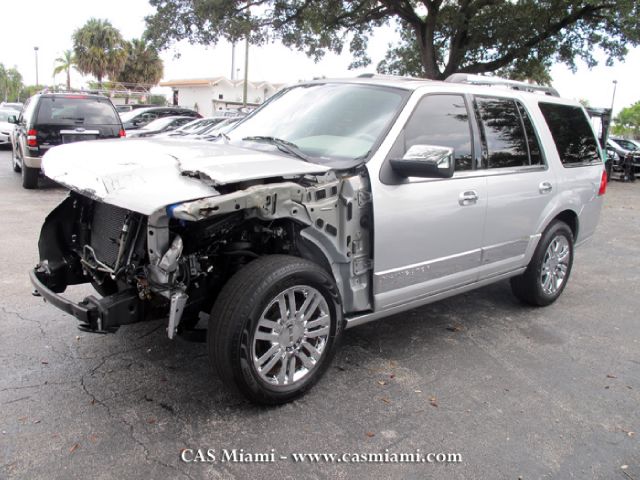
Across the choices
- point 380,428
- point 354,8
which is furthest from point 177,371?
point 354,8

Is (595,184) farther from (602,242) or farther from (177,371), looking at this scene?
(177,371)

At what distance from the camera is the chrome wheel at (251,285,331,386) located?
3.06 meters

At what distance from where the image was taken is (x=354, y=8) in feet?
58.8

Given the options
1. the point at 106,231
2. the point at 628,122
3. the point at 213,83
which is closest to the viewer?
the point at 106,231

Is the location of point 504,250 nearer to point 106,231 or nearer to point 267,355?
point 267,355

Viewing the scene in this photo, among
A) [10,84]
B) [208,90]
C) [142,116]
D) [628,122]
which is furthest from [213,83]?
[10,84]

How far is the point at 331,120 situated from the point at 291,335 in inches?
62.1

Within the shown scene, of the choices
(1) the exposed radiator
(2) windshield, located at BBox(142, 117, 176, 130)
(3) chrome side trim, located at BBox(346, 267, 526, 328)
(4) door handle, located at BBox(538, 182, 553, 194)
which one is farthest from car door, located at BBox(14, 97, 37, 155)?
(4) door handle, located at BBox(538, 182, 553, 194)

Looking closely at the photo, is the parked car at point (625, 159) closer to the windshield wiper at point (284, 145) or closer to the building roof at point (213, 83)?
the windshield wiper at point (284, 145)

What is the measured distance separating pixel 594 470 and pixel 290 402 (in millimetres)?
1645

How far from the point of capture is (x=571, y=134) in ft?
17.0

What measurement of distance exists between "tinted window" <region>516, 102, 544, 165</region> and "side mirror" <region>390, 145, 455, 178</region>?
1.55 metres

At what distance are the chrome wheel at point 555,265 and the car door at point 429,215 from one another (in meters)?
1.13

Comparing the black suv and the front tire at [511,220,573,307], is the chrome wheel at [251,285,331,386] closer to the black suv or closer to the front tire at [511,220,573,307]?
the front tire at [511,220,573,307]
